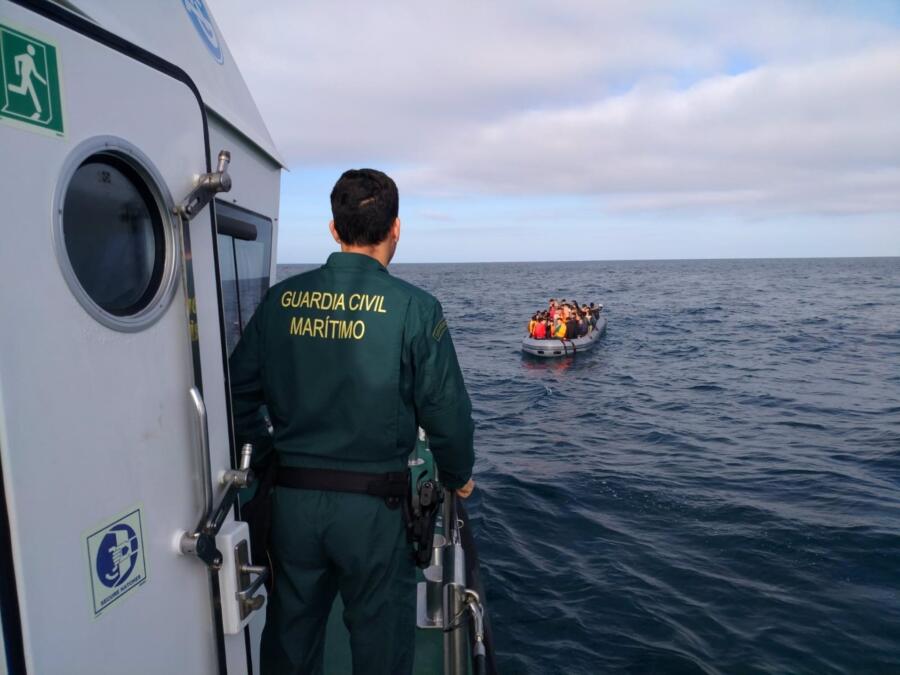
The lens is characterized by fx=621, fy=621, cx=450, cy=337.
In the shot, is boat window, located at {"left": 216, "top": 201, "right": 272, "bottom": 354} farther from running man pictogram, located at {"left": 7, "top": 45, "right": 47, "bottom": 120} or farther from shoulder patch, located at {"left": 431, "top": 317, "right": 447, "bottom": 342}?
running man pictogram, located at {"left": 7, "top": 45, "right": 47, "bottom": 120}

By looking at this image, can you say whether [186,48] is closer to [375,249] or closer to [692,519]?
[375,249]

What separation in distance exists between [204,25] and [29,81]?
1.82m

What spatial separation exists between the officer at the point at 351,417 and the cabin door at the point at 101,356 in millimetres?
252

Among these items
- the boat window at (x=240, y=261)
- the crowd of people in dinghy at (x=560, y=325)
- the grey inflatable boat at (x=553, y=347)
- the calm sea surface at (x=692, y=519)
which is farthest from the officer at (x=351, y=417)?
the crowd of people in dinghy at (x=560, y=325)

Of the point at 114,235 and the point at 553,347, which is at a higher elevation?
the point at 114,235

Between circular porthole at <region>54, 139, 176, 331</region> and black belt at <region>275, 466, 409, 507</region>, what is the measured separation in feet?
2.63

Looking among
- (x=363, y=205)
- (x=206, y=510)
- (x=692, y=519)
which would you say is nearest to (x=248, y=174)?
(x=363, y=205)

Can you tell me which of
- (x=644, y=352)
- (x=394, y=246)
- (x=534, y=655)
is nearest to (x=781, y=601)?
(x=534, y=655)

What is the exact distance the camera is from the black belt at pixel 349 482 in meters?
2.26

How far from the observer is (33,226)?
1.38 m

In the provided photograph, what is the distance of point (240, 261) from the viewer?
328 cm

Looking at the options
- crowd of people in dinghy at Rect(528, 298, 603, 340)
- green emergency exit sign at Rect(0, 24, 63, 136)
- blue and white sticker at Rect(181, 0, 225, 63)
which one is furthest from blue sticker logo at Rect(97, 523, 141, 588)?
crowd of people in dinghy at Rect(528, 298, 603, 340)

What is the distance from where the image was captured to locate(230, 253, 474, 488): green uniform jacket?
2254mm

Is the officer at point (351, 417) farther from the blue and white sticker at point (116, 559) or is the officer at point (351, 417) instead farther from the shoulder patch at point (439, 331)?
the blue and white sticker at point (116, 559)
